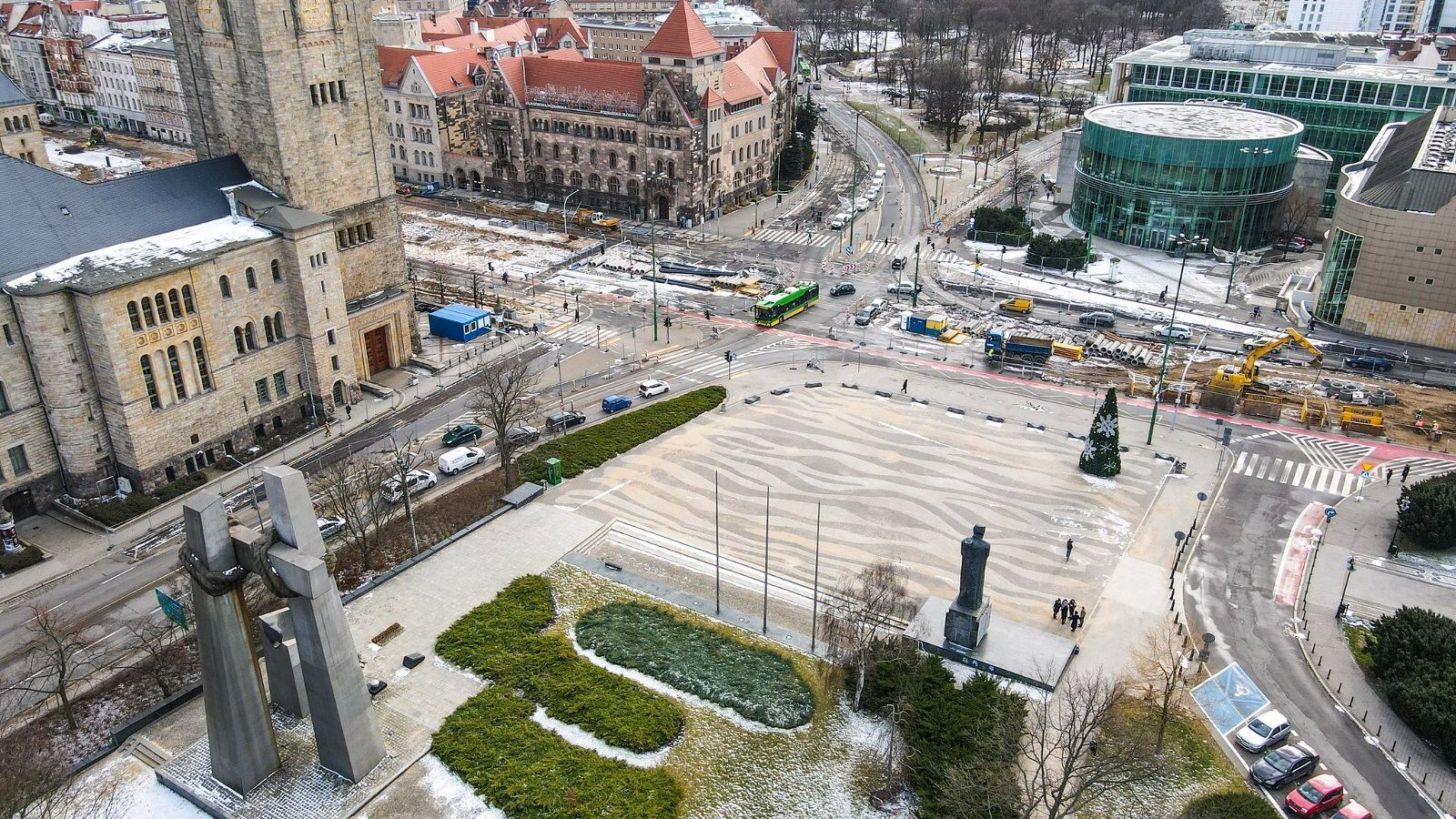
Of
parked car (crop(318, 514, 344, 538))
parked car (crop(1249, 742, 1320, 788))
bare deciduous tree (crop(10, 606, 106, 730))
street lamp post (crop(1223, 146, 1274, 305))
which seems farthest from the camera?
street lamp post (crop(1223, 146, 1274, 305))

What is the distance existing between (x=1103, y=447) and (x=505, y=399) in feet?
135

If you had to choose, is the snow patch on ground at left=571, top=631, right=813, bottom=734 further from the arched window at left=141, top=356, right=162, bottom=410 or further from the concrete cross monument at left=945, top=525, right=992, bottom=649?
the arched window at left=141, top=356, right=162, bottom=410

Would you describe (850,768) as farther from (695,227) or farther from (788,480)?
(695,227)

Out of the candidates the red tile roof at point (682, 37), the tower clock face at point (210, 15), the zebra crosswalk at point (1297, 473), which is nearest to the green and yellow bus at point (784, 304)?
the red tile roof at point (682, 37)

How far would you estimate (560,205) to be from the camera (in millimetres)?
135625

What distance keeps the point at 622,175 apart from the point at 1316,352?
82.0m

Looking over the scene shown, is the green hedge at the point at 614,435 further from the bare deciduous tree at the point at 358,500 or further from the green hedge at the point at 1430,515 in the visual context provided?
the green hedge at the point at 1430,515

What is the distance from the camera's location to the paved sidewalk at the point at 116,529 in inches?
2349

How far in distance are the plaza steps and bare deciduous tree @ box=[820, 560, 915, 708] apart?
101cm

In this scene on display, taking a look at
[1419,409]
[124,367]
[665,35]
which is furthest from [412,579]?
[665,35]

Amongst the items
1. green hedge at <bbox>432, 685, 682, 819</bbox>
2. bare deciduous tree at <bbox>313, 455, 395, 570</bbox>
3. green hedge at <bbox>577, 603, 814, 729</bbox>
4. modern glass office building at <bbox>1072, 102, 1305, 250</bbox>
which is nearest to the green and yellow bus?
bare deciduous tree at <bbox>313, 455, 395, 570</bbox>

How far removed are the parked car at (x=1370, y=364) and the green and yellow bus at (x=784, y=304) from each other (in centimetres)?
4953

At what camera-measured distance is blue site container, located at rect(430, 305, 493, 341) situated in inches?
3654

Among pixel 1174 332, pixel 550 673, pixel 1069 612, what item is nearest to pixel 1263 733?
pixel 1069 612
